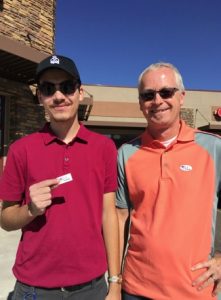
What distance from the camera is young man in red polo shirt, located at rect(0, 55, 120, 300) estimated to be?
2.31 meters

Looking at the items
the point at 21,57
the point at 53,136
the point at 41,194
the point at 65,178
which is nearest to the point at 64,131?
the point at 53,136

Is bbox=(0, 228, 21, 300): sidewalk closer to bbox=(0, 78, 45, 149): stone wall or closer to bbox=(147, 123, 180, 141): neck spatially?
bbox=(0, 78, 45, 149): stone wall

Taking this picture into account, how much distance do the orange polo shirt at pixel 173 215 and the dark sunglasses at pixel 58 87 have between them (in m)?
0.59

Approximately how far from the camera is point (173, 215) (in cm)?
230

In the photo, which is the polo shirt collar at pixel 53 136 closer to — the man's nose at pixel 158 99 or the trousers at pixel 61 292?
the man's nose at pixel 158 99

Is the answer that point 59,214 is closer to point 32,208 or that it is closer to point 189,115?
point 32,208

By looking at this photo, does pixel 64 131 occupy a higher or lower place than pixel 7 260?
higher

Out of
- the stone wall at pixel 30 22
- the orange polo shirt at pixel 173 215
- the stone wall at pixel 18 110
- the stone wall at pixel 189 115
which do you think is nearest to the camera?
the orange polo shirt at pixel 173 215

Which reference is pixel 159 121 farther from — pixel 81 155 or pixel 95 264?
pixel 95 264

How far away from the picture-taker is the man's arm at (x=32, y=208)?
2.17 meters

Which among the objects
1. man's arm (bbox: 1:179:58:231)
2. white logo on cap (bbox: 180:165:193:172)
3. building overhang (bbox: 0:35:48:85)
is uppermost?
building overhang (bbox: 0:35:48:85)

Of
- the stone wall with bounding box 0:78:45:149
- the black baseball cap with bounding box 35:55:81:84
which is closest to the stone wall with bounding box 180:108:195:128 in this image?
the stone wall with bounding box 0:78:45:149

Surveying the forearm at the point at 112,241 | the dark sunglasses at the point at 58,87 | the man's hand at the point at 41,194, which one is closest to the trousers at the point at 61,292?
the forearm at the point at 112,241

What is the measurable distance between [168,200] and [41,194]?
697mm
